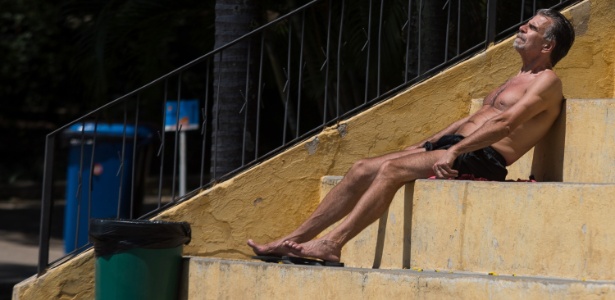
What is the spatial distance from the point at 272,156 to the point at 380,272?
161 cm

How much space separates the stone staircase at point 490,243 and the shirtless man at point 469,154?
0.43 feet

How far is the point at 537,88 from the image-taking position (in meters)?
5.98

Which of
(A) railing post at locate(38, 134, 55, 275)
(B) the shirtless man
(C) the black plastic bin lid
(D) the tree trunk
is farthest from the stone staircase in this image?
(D) the tree trunk

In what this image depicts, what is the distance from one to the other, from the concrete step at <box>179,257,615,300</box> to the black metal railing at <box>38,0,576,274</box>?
88 cm

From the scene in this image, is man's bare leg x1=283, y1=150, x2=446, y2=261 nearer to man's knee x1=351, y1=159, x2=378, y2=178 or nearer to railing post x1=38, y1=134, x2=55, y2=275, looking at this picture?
man's knee x1=351, y1=159, x2=378, y2=178

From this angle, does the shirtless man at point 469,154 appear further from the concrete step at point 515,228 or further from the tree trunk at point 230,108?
the tree trunk at point 230,108

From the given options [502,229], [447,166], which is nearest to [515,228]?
[502,229]

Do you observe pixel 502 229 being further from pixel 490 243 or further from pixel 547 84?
pixel 547 84

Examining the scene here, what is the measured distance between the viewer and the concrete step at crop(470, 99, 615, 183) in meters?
6.02

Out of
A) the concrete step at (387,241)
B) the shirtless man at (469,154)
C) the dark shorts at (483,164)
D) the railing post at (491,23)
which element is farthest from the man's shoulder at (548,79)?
the railing post at (491,23)

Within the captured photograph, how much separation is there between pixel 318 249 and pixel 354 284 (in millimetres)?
459

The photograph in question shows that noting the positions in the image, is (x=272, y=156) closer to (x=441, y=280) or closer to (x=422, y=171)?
(x=422, y=171)

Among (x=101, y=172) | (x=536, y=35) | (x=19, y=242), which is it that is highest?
(x=536, y=35)

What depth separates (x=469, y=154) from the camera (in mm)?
5918
